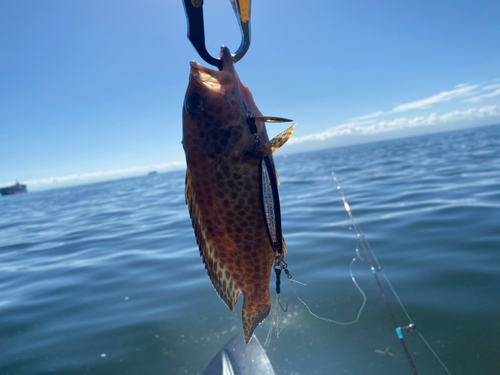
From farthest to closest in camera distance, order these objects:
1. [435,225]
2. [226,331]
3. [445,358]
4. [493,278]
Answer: [435,225] < [493,278] < [226,331] < [445,358]

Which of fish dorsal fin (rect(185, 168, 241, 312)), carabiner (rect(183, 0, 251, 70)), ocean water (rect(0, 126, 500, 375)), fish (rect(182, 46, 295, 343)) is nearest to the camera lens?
carabiner (rect(183, 0, 251, 70))

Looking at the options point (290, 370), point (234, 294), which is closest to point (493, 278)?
point (290, 370)

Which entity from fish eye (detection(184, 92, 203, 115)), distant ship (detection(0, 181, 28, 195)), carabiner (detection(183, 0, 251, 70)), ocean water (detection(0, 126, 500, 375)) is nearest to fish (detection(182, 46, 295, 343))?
fish eye (detection(184, 92, 203, 115))

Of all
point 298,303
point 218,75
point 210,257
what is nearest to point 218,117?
point 218,75

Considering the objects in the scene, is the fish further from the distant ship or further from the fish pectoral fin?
the distant ship

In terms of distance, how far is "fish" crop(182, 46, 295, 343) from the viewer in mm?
2000

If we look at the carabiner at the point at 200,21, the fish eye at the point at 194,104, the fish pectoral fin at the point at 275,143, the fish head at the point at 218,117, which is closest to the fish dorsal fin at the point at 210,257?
the fish head at the point at 218,117

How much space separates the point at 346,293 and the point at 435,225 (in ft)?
14.4

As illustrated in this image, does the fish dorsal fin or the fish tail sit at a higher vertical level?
the fish dorsal fin

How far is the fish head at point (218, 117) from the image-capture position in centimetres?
201

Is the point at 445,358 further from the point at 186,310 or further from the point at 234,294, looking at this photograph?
the point at 186,310

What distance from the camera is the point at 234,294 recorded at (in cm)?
222

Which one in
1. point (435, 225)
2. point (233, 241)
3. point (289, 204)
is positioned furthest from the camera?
point (289, 204)

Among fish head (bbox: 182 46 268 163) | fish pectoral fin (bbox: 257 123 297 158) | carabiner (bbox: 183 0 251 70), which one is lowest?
fish pectoral fin (bbox: 257 123 297 158)
